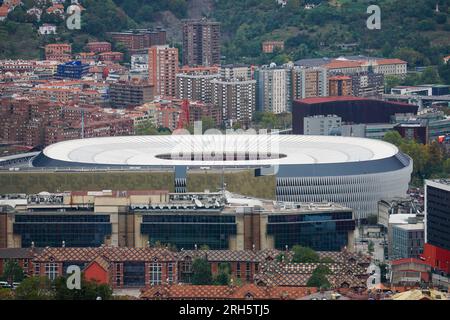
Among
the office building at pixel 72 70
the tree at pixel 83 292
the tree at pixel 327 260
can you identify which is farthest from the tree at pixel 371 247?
the office building at pixel 72 70

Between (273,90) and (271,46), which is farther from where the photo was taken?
(271,46)

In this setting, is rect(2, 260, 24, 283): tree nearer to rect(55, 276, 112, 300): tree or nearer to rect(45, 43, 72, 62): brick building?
rect(55, 276, 112, 300): tree

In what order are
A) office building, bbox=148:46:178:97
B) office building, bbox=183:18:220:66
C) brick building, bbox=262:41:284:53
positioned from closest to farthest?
office building, bbox=148:46:178:97 → office building, bbox=183:18:220:66 → brick building, bbox=262:41:284:53

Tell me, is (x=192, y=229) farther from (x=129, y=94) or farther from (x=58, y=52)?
(x=58, y=52)

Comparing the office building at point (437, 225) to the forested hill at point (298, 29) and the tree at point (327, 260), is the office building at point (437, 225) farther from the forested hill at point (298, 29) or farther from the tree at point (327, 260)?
the forested hill at point (298, 29)

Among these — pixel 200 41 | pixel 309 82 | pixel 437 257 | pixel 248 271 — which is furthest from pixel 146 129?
pixel 248 271

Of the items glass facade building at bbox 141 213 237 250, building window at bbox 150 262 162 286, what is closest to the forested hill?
glass facade building at bbox 141 213 237 250
